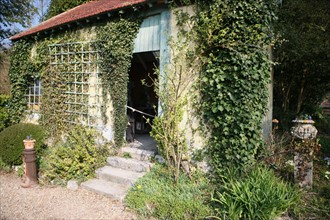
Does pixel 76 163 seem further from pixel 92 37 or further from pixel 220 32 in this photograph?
pixel 220 32

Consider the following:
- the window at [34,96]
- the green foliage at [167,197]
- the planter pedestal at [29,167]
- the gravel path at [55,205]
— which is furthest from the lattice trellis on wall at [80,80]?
the green foliage at [167,197]

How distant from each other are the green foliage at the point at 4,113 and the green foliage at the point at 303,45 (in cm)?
926

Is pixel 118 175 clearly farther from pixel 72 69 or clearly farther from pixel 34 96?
pixel 34 96

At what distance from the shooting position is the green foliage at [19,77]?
315 inches

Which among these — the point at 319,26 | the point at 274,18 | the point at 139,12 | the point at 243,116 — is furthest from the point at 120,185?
the point at 319,26

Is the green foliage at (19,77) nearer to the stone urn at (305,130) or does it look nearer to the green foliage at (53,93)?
the green foliage at (53,93)

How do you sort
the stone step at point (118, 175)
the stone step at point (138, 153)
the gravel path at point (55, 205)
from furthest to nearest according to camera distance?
1. the stone step at point (138, 153)
2. the stone step at point (118, 175)
3. the gravel path at point (55, 205)

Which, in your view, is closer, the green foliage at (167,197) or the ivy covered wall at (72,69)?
the green foliage at (167,197)

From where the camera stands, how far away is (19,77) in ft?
26.7

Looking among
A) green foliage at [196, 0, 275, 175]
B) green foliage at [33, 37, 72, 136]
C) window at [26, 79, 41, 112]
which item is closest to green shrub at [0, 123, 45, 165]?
green foliage at [33, 37, 72, 136]

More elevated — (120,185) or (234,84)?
(234,84)

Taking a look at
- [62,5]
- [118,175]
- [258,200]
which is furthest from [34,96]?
[258,200]

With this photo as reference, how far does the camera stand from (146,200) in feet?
12.7

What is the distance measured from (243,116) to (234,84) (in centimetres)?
61
